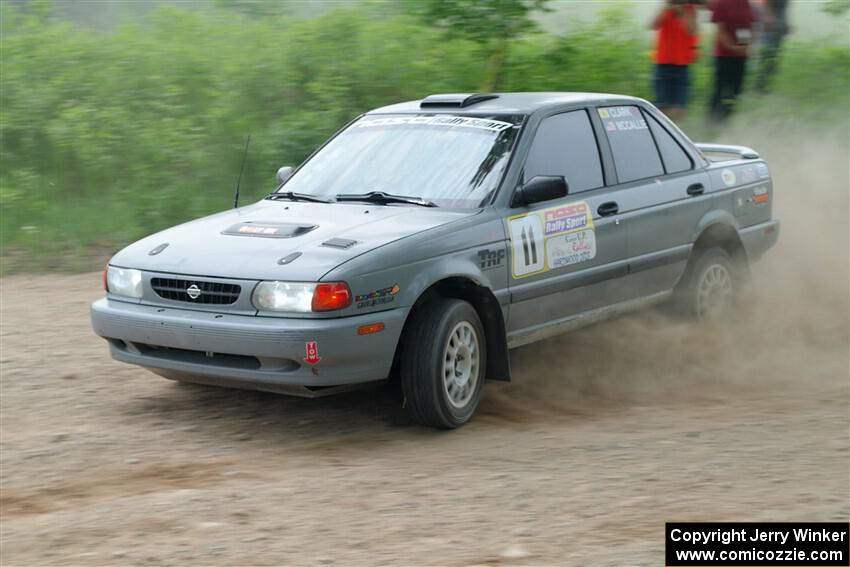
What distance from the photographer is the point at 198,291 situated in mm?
5805

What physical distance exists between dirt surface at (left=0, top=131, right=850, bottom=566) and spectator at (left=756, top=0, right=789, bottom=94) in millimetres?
6169

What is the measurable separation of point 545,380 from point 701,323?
1425 millimetres

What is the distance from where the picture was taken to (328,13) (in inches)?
577

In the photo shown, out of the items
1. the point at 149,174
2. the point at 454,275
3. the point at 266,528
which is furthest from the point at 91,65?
the point at 266,528

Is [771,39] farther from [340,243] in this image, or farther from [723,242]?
[340,243]

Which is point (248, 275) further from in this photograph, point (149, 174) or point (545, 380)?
point (149, 174)

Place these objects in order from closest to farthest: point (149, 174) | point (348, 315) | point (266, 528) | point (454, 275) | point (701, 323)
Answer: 1. point (266, 528)
2. point (348, 315)
3. point (454, 275)
4. point (701, 323)
5. point (149, 174)

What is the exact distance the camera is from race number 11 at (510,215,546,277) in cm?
649

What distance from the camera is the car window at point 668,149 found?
7812 mm

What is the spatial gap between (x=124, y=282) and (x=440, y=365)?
5.62 feet

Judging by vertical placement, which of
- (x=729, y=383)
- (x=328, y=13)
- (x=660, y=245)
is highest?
(x=328, y=13)

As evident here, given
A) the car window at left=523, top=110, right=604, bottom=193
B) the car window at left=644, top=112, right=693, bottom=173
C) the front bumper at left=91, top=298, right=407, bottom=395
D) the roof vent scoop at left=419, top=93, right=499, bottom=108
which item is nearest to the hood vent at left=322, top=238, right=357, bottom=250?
the front bumper at left=91, top=298, right=407, bottom=395

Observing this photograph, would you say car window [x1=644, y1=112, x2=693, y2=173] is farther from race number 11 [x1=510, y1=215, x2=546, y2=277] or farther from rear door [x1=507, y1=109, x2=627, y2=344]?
race number 11 [x1=510, y1=215, x2=546, y2=277]

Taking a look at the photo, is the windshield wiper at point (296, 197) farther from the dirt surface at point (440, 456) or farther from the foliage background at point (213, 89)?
the foliage background at point (213, 89)
